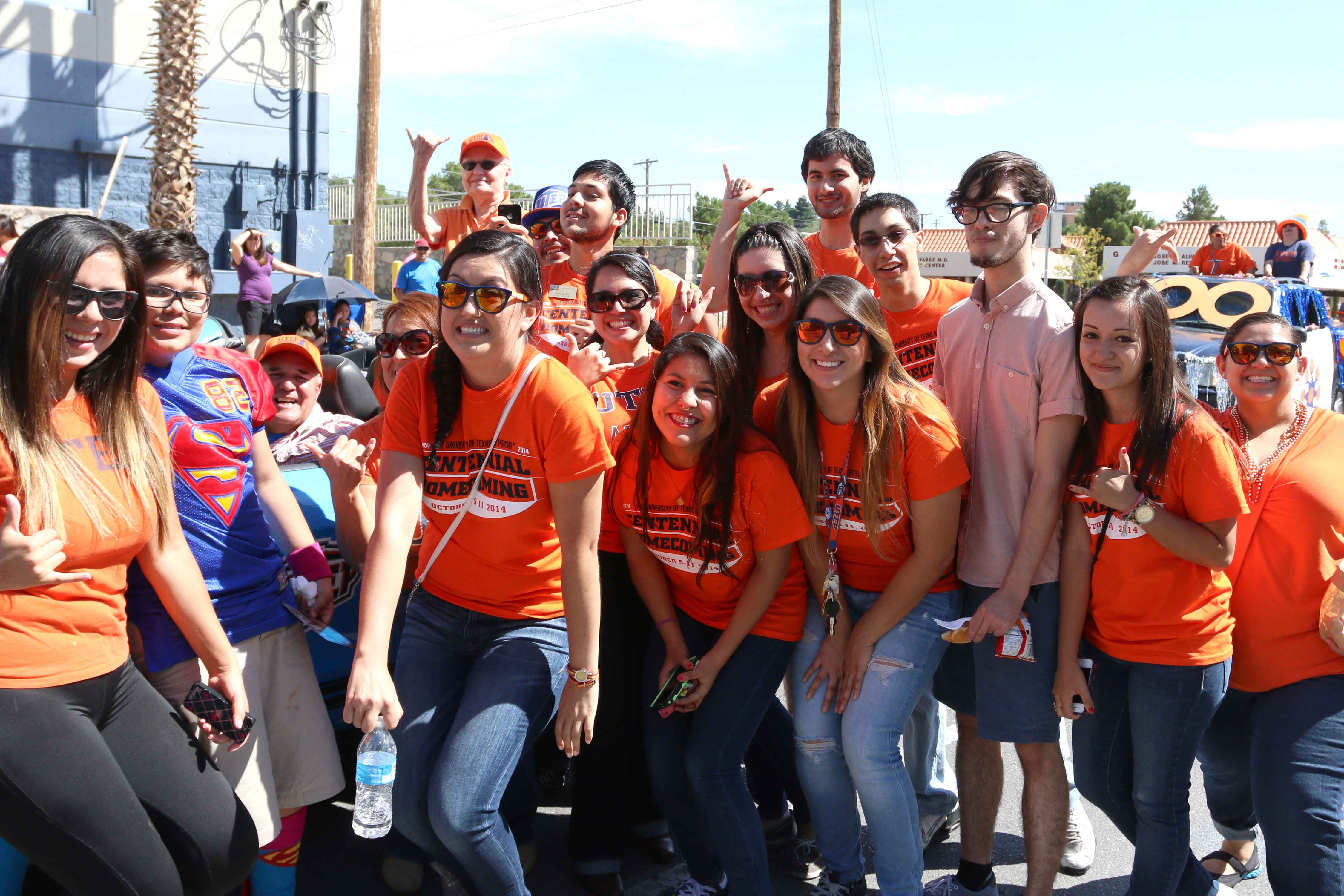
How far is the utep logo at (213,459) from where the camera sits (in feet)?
9.25

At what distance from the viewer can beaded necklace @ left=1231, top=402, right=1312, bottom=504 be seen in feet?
10.2

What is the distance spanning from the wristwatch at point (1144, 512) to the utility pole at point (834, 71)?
1459cm

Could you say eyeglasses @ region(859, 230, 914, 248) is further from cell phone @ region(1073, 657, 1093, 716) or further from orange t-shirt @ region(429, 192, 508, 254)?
orange t-shirt @ region(429, 192, 508, 254)

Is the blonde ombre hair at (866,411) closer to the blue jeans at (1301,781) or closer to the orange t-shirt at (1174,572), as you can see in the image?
the orange t-shirt at (1174,572)

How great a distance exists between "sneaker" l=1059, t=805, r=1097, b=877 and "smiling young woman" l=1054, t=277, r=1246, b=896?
550mm

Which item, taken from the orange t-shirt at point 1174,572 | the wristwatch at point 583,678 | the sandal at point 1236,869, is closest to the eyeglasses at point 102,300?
the wristwatch at point 583,678

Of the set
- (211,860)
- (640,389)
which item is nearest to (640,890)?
(211,860)

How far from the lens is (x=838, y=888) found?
322cm

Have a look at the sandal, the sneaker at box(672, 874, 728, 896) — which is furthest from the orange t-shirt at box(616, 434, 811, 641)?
the sandal

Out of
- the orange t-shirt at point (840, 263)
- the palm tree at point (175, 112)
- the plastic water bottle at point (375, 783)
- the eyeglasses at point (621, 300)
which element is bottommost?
the plastic water bottle at point (375, 783)

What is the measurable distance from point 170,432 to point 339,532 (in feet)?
2.33

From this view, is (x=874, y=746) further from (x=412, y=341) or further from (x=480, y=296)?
(x=412, y=341)

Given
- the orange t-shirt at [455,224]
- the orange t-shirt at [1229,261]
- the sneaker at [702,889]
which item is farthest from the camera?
the orange t-shirt at [1229,261]

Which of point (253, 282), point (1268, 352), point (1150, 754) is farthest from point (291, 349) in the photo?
point (253, 282)
